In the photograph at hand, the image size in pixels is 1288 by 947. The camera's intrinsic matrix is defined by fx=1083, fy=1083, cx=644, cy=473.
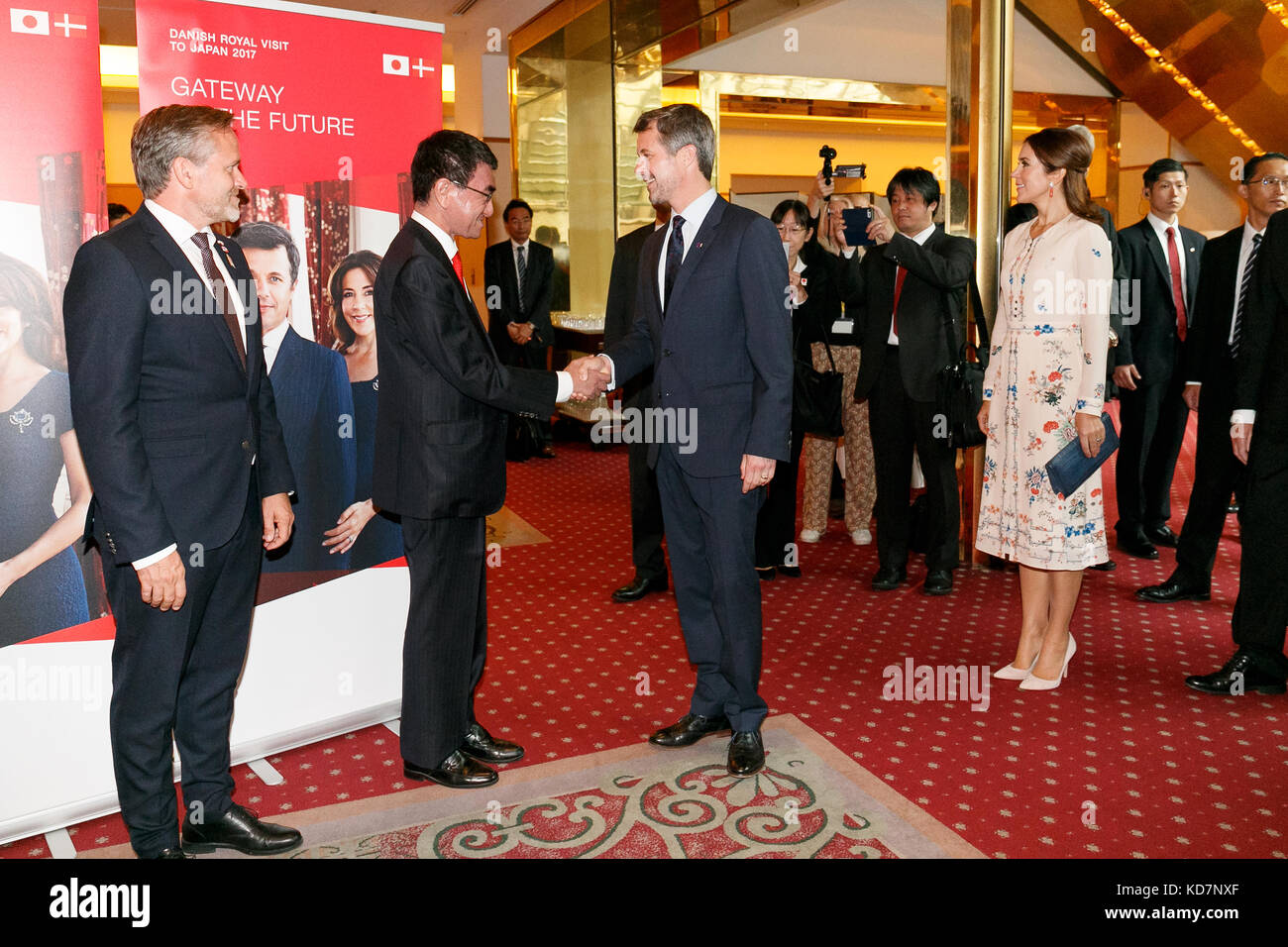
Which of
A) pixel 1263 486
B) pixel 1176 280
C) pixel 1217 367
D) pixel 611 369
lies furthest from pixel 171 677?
pixel 1176 280

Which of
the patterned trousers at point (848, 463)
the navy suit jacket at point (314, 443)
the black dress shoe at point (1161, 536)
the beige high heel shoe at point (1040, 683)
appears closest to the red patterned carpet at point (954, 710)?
the beige high heel shoe at point (1040, 683)

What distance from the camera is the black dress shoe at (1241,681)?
11.6 ft

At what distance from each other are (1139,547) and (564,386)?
3650 mm

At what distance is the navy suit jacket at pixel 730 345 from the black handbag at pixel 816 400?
170cm

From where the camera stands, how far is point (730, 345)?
9.52ft

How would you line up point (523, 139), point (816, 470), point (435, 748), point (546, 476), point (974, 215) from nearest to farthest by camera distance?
point (435, 748) → point (974, 215) → point (816, 470) → point (546, 476) → point (523, 139)

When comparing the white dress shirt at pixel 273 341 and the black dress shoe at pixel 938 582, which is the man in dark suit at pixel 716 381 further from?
the black dress shoe at pixel 938 582

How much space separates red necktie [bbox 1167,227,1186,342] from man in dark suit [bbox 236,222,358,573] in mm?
4063

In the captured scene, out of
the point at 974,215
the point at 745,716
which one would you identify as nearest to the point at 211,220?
the point at 745,716

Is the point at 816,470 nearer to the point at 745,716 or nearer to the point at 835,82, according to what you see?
the point at 745,716

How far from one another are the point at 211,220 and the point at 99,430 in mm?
562

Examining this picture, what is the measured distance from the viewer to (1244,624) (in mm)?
3576

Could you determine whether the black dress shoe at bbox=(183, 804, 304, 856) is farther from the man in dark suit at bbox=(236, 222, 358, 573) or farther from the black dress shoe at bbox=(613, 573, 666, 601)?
the black dress shoe at bbox=(613, 573, 666, 601)

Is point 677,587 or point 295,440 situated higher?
point 295,440
